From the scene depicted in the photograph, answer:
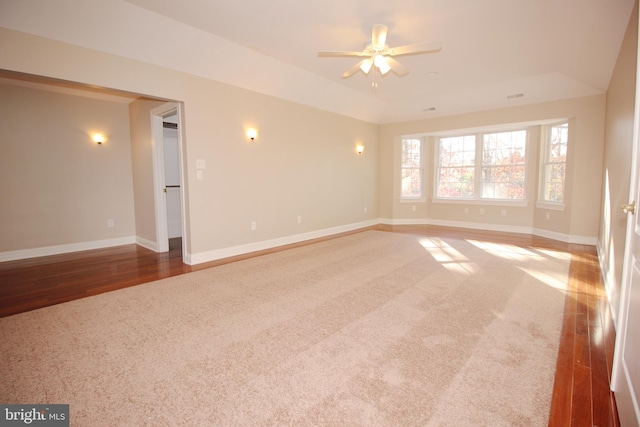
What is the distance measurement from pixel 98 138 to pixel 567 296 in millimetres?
6992

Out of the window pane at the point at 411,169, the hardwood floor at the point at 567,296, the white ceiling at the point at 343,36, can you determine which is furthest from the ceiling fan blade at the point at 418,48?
the window pane at the point at 411,169

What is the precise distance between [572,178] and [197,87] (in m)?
6.37

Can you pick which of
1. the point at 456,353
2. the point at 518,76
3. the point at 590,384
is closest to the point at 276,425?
the point at 456,353

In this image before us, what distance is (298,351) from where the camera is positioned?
2.01 m

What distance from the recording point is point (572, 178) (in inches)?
204

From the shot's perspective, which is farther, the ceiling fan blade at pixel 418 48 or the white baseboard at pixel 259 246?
the white baseboard at pixel 259 246

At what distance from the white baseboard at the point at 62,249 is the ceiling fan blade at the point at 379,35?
5316 millimetres

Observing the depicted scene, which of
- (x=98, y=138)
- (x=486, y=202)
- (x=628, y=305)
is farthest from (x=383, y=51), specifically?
(x=486, y=202)

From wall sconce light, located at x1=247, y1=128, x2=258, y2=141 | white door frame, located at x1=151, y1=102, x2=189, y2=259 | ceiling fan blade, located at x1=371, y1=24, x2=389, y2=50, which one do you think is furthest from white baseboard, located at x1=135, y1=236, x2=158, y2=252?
ceiling fan blade, located at x1=371, y1=24, x2=389, y2=50

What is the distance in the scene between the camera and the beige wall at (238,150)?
3.04 m

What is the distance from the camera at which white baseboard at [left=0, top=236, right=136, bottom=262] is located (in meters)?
4.34

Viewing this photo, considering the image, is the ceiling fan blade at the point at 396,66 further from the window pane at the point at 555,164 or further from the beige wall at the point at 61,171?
the beige wall at the point at 61,171

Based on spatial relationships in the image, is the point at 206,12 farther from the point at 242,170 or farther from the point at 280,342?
the point at 280,342

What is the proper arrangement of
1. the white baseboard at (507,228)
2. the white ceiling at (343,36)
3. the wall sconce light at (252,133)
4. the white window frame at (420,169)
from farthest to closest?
1. the white window frame at (420,169)
2. the white baseboard at (507,228)
3. the wall sconce light at (252,133)
4. the white ceiling at (343,36)
